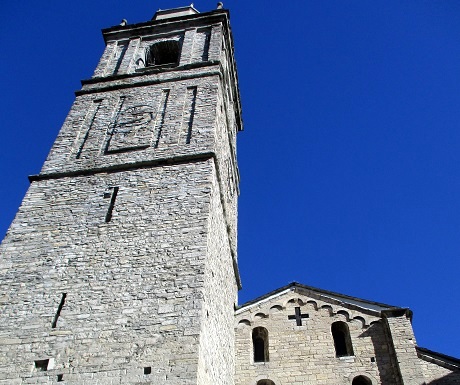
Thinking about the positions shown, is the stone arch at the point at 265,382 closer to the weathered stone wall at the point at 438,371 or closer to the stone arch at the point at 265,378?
the stone arch at the point at 265,378

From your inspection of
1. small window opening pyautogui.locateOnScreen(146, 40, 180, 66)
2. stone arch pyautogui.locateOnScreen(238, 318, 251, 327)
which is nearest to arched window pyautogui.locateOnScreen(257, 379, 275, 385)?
stone arch pyautogui.locateOnScreen(238, 318, 251, 327)

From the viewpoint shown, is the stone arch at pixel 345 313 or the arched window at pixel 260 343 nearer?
the arched window at pixel 260 343

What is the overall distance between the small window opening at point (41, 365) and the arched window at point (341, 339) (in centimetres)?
619

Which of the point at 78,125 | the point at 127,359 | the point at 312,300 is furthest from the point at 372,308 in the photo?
the point at 78,125

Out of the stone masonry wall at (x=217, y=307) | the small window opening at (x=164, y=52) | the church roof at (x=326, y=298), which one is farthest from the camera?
the small window opening at (x=164, y=52)

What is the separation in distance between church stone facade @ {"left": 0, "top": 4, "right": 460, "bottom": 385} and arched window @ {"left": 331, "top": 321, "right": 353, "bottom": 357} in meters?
0.03

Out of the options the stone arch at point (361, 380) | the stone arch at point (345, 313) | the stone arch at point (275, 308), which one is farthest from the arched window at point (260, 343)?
the stone arch at point (361, 380)

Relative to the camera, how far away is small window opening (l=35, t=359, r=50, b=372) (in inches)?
322

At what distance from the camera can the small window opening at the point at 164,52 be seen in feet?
59.9

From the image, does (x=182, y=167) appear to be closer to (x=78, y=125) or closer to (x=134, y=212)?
(x=134, y=212)

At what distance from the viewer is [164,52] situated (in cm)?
1858

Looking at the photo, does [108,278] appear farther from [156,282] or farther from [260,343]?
[260,343]

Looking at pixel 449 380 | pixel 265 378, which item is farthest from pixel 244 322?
pixel 449 380

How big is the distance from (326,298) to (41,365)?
678cm
